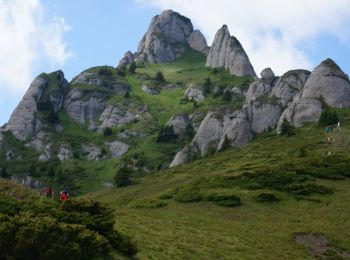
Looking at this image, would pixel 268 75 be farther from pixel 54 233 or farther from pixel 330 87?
pixel 54 233

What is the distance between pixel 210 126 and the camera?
506 ft

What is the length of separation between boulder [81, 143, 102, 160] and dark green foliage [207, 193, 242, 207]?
105194 mm

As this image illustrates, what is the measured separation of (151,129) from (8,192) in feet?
472

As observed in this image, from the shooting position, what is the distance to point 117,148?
168125 millimetres

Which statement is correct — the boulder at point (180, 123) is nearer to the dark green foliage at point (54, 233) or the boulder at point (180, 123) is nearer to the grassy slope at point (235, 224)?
the grassy slope at point (235, 224)

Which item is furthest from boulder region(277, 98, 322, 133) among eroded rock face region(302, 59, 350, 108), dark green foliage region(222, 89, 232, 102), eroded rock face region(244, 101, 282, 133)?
dark green foliage region(222, 89, 232, 102)

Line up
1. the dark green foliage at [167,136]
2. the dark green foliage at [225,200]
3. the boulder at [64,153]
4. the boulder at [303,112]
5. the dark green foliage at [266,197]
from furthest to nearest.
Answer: the dark green foliage at [167,136] < the boulder at [64,153] < the boulder at [303,112] < the dark green foliage at [266,197] < the dark green foliage at [225,200]

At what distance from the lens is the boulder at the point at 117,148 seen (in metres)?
164

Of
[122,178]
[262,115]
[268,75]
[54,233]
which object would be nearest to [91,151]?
[262,115]

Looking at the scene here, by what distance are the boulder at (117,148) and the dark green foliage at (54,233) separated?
428ft

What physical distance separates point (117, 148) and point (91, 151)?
29.0ft

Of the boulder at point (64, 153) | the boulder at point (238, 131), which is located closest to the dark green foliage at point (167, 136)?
the boulder at point (238, 131)

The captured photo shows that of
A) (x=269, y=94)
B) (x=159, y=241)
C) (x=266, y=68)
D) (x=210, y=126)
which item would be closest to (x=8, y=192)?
(x=159, y=241)

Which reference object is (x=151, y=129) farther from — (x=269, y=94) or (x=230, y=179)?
(x=230, y=179)
